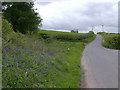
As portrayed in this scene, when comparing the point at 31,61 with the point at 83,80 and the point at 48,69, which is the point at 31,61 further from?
the point at 83,80

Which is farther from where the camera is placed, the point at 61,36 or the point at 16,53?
the point at 61,36

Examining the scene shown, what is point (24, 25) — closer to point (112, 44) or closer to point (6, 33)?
point (6, 33)

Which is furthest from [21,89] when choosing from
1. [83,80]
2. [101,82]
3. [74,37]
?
[74,37]

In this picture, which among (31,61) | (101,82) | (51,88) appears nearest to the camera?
(51,88)

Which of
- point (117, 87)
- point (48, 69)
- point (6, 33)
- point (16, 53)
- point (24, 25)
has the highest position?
point (24, 25)

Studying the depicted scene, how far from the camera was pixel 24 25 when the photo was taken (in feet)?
62.2

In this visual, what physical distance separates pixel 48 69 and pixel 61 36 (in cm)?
2387

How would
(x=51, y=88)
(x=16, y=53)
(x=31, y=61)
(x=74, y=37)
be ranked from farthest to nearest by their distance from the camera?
(x=74, y=37) → (x=16, y=53) → (x=31, y=61) → (x=51, y=88)

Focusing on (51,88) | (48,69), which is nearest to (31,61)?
(48,69)

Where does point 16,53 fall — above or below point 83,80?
above

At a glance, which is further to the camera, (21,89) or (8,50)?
(8,50)

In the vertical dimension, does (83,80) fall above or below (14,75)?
below

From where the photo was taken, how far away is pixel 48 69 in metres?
7.27

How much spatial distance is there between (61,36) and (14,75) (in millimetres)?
25520
